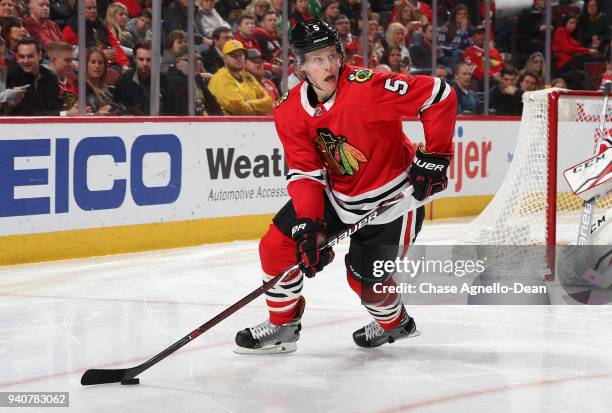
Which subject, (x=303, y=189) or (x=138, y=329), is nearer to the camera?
(x=303, y=189)

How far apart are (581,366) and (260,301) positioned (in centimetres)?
161

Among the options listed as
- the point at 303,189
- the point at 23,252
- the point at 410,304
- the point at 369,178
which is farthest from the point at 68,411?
the point at 23,252

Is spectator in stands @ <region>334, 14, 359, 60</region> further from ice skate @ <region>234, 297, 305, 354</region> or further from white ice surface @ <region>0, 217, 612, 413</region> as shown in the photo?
ice skate @ <region>234, 297, 305, 354</region>

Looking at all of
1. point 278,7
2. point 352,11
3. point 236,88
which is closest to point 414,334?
point 236,88

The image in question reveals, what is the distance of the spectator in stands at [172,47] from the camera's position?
6473 mm

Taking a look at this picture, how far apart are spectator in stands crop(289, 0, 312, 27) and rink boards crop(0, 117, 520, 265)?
2.99 ft

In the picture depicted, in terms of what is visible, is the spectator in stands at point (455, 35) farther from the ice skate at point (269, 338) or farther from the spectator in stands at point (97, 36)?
the ice skate at point (269, 338)

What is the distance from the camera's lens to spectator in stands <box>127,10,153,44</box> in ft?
20.5

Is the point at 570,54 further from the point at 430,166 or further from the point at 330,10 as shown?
the point at 430,166

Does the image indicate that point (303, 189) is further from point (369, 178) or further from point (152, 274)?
point (152, 274)

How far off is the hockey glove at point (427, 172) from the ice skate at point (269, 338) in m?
0.66

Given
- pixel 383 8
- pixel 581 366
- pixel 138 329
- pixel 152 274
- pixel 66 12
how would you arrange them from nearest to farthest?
pixel 581 366 < pixel 138 329 < pixel 152 274 < pixel 66 12 < pixel 383 8

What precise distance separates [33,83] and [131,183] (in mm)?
824

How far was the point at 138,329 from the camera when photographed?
3875 millimetres
